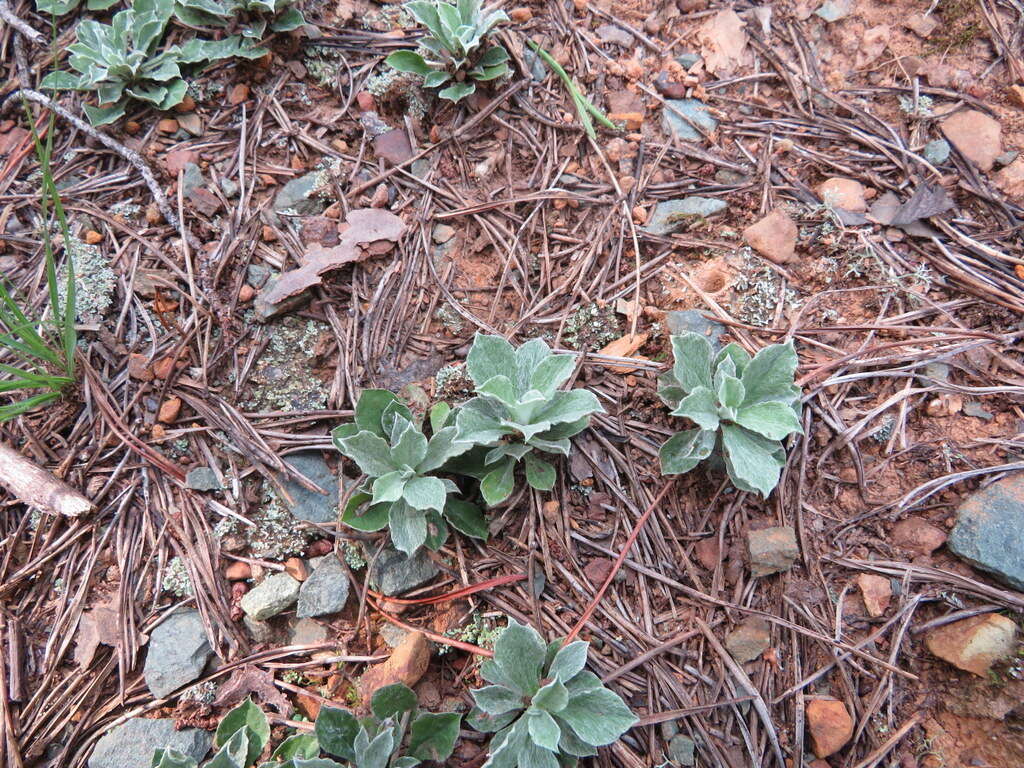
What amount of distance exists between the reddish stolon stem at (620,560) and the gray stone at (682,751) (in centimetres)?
49

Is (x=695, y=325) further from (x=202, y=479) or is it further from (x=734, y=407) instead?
(x=202, y=479)

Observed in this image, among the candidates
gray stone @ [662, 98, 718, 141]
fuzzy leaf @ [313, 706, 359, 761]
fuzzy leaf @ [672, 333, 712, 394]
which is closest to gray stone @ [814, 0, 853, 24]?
gray stone @ [662, 98, 718, 141]

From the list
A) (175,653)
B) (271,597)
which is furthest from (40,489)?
(271,597)

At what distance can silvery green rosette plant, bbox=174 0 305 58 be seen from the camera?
9.96ft

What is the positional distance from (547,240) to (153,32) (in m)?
2.22

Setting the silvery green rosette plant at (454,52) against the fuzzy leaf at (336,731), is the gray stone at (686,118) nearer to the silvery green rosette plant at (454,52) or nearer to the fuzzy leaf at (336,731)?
the silvery green rosette plant at (454,52)

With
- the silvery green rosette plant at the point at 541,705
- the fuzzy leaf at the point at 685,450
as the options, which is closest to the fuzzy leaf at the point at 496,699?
the silvery green rosette plant at the point at 541,705

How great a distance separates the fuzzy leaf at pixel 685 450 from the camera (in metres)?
2.31

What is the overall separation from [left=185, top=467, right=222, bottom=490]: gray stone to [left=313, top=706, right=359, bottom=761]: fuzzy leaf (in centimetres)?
102

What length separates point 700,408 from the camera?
2311 mm

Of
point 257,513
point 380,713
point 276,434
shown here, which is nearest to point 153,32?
point 276,434

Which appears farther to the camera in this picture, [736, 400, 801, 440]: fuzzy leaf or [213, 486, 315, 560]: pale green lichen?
[213, 486, 315, 560]: pale green lichen

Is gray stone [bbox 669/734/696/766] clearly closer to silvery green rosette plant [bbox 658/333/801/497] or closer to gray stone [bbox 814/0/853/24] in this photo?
silvery green rosette plant [bbox 658/333/801/497]

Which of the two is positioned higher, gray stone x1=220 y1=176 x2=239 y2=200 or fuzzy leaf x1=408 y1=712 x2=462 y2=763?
gray stone x1=220 y1=176 x2=239 y2=200
